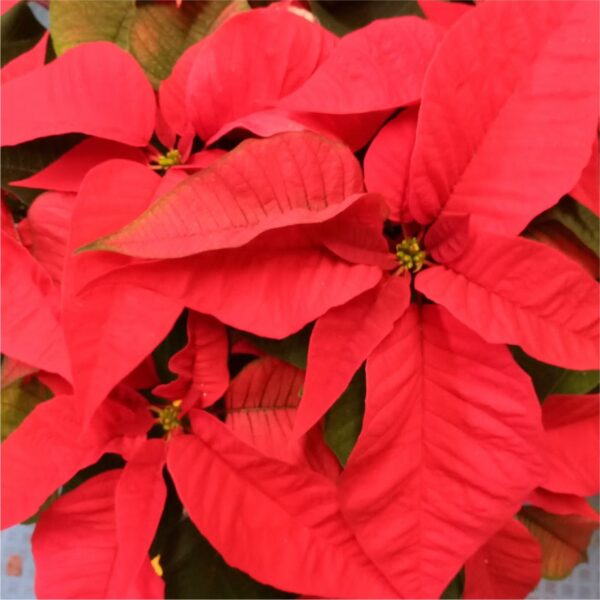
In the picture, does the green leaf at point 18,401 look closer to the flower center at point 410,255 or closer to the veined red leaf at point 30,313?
the veined red leaf at point 30,313

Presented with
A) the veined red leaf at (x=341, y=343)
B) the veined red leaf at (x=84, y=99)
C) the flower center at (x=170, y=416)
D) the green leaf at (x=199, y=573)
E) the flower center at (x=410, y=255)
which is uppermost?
the veined red leaf at (x=84, y=99)

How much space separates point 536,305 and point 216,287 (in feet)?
0.54

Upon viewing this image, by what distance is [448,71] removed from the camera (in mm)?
365

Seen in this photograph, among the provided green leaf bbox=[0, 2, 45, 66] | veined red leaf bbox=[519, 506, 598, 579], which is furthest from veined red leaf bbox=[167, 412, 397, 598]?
green leaf bbox=[0, 2, 45, 66]

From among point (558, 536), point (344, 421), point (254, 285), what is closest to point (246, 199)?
point (254, 285)

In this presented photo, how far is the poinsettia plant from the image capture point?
35 centimetres

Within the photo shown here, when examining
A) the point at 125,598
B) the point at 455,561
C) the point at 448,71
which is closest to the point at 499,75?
the point at 448,71

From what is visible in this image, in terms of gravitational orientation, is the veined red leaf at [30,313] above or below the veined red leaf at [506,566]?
above

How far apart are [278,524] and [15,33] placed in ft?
1.38

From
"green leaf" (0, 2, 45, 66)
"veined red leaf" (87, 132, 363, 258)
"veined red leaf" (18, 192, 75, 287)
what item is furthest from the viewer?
"green leaf" (0, 2, 45, 66)

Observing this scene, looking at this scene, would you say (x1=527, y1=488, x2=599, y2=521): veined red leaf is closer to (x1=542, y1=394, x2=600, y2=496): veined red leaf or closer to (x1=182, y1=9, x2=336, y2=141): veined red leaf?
(x1=542, y1=394, x2=600, y2=496): veined red leaf

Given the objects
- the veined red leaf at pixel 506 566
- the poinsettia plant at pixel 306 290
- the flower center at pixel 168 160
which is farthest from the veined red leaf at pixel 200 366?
the veined red leaf at pixel 506 566

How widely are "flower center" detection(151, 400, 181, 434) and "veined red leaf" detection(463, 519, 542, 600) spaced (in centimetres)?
22

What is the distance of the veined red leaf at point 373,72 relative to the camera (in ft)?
1.27
